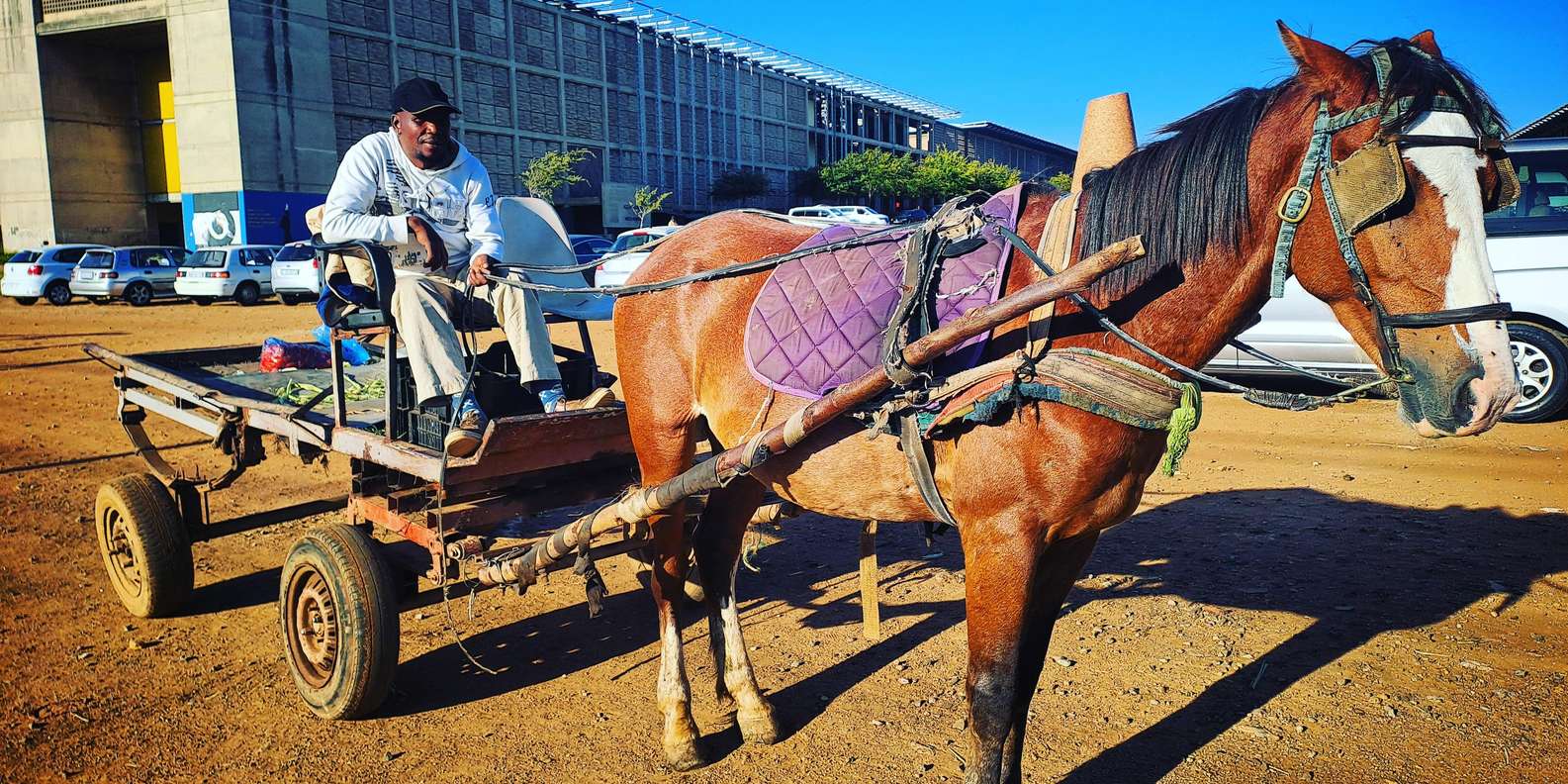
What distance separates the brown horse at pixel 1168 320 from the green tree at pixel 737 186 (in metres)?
50.3

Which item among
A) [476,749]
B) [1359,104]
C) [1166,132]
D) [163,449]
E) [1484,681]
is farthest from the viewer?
[163,449]

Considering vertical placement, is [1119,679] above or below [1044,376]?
below

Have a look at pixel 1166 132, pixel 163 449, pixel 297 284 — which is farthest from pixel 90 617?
pixel 297 284

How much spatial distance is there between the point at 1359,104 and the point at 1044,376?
98cm

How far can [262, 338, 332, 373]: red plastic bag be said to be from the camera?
6.23 m

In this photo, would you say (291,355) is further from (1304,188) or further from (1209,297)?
(1304,188)

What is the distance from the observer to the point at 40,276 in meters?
25.0

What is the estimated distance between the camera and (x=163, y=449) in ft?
28.6

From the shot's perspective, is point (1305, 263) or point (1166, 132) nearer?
point (1305, 263)

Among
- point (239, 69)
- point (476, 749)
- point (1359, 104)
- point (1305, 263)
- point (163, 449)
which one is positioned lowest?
point (476, 749)

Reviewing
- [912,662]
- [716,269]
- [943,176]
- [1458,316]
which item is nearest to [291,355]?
[716,269]

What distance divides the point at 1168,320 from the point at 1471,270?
667 millimetres

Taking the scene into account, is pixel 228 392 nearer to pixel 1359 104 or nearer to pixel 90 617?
pixel 90 617

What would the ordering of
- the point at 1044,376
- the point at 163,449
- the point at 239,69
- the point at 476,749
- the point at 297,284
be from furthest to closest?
the point at 239,69
the point at 297,284
the point at 163,449
the point at 476,749
the point at 1044,376
